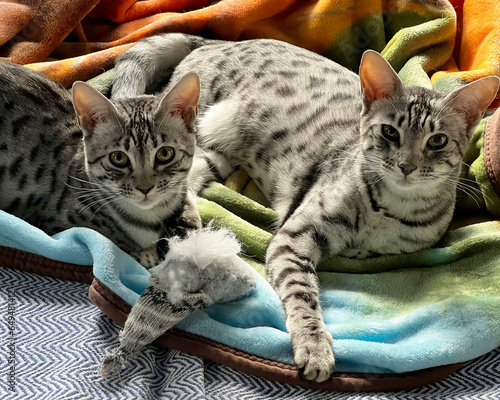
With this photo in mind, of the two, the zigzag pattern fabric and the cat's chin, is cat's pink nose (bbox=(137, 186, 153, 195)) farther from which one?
the zigzag pattern fabric

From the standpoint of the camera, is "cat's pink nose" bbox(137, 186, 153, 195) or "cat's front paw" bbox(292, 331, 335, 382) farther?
"cat's pink nose" bbox(137, 186, 153, 195)

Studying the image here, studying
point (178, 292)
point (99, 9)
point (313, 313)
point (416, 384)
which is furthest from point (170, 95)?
point (99, 9)

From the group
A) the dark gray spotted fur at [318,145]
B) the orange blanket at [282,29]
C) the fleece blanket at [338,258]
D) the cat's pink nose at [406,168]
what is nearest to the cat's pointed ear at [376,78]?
the dark gray spotted fur at [318,145]

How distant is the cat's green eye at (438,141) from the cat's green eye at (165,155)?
34.4 inches

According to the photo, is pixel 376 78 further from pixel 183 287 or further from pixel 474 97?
pixel 183 287

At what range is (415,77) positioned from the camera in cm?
273

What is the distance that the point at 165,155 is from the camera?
204 centimetres

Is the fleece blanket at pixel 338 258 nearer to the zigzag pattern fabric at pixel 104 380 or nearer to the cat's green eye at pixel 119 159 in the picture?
the zigzag pattern fabric at pixel 104 380

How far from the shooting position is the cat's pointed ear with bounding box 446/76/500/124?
196 centimetres

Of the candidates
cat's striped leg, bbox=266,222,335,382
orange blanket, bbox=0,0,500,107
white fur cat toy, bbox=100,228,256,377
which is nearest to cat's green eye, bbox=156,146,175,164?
white fur cat toy, bbox=100,228,256,377

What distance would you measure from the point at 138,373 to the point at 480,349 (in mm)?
1023

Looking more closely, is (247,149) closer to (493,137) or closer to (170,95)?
(170,95)

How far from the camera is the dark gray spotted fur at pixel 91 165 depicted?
2.00 m

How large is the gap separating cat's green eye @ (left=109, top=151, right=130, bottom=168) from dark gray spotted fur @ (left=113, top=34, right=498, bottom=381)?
608 mm
